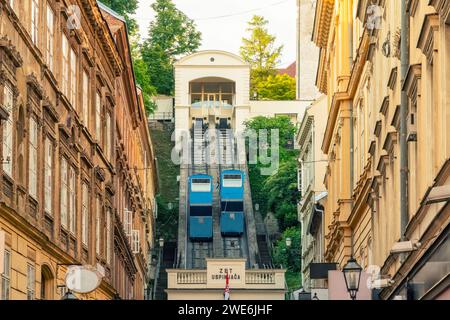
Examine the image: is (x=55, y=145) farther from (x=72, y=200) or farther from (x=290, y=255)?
(x=290, y=255)

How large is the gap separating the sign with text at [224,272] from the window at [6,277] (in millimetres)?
48927

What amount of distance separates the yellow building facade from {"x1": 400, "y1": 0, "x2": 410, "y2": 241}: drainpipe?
0.38ft

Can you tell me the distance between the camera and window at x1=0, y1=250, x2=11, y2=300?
19.5 metres

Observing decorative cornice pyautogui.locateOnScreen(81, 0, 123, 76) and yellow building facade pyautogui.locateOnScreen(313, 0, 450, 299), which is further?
decorative cornice pyautogui.locateOnScreen(81, 0, 123, 76)

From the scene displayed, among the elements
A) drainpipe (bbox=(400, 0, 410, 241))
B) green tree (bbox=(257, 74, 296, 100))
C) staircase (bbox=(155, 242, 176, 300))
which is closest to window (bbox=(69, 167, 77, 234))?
drainpipe (bbox=(400, 0, 410, 241))

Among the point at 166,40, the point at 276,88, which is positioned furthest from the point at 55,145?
the point at 276,88

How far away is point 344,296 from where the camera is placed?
79.8ft

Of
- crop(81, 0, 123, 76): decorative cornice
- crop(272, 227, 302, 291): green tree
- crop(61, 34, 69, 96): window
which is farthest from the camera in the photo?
crop(272, 227, 302, 291): green tree

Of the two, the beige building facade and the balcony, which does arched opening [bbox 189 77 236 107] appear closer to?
the balcony

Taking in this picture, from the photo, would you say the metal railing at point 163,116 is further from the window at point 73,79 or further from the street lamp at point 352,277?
the street lamp at point 352,277

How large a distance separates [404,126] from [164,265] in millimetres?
68062

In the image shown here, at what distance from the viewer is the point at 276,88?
145625mm

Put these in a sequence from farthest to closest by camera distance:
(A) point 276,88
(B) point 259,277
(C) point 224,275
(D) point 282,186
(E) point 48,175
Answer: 1. (A) point 276,88
2. (D) point 282,186
3. (B) point 259,277
4. (C) point 224,275
5. (E) point 48,175

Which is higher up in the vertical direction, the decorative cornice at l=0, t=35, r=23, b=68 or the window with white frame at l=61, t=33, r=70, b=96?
the window with white frame at l=61, t=33, r=70, b=96
